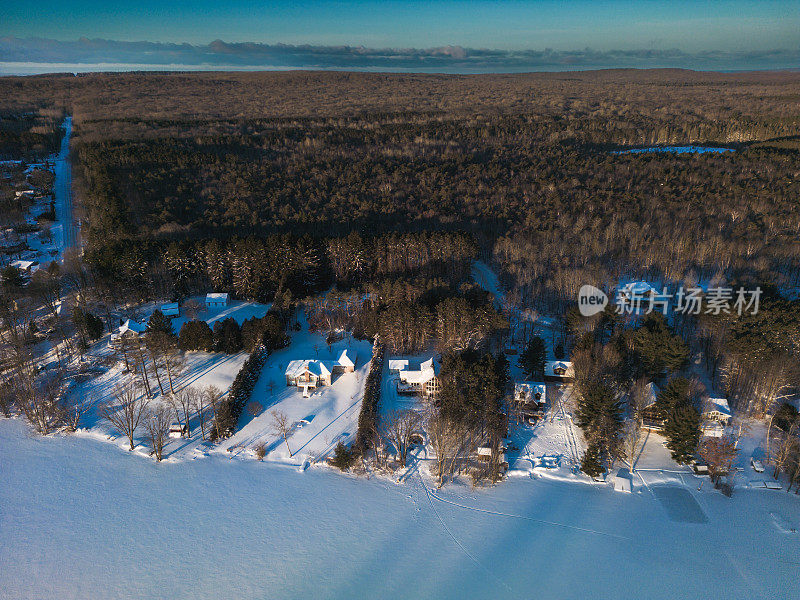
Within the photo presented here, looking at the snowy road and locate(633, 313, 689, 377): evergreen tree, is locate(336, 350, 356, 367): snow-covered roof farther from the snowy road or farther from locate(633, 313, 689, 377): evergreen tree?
the snowy road

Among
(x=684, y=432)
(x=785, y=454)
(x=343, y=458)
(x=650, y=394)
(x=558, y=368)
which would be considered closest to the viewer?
(x=785, y=454)

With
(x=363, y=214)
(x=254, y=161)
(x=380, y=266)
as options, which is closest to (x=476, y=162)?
(x=363, y=214)

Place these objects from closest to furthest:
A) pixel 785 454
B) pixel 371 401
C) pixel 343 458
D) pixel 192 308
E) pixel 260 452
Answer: pixel 785 454 → pixel 343 458 → pixel 260 452 → pixel 371 401 → pixel 192 308

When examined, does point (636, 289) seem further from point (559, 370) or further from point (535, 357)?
point (535, 357)

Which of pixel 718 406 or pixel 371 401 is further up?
pixel 718 406

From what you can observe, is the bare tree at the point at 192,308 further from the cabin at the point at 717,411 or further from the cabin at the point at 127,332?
the cabin at the point at 717,411

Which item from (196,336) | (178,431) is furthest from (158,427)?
(196,336)

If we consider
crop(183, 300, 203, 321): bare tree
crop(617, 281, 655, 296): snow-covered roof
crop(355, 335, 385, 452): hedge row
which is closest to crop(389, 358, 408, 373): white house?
crop(355, 335, 385, 452): hedge row

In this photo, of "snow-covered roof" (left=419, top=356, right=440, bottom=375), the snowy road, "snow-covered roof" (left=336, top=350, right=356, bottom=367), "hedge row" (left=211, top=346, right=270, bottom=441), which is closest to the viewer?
"hedge row" (left=211, top=346, right=270, bottom=441)

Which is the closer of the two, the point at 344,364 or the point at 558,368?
the point at 558,368
